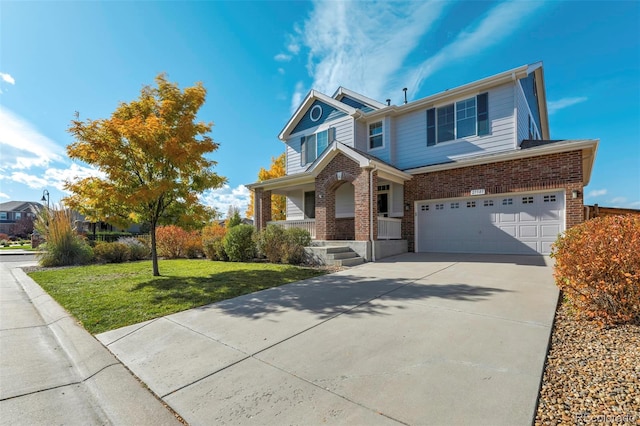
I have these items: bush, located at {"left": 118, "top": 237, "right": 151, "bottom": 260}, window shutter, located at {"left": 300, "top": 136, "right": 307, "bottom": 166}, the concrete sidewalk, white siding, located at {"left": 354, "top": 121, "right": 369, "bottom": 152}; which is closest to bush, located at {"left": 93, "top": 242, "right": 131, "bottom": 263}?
bush, located at {"left": 118, "top": 237, "right": 151, "bottom": 260}

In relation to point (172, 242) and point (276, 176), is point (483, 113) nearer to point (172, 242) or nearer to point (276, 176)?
point (172, 242)

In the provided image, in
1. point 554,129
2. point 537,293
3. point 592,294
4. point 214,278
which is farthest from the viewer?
point 554,129

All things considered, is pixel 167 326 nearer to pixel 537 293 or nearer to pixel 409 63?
pixel 537 293

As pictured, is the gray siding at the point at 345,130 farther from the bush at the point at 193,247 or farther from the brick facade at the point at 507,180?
the bush at the point at 193,247

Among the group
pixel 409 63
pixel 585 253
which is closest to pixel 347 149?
pixel 409 63

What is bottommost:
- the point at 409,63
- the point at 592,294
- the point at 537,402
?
the point at 537,402

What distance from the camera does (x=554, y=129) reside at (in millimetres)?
18812

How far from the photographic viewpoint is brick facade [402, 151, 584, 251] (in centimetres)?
934

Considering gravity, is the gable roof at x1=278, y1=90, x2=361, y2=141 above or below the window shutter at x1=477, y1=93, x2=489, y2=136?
above

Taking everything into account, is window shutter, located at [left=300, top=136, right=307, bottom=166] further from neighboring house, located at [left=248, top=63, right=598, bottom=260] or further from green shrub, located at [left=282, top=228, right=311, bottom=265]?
green shrub, located at [left=282, top=228, right=311, bottom=265]

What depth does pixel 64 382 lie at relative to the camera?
9.70 ft

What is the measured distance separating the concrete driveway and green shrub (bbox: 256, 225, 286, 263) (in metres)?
5.09

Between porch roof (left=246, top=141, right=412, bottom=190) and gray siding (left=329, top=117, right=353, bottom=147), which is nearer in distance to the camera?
porch roof (left=246, top=141, right=412, bottom=190)

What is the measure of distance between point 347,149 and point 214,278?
276 inches
